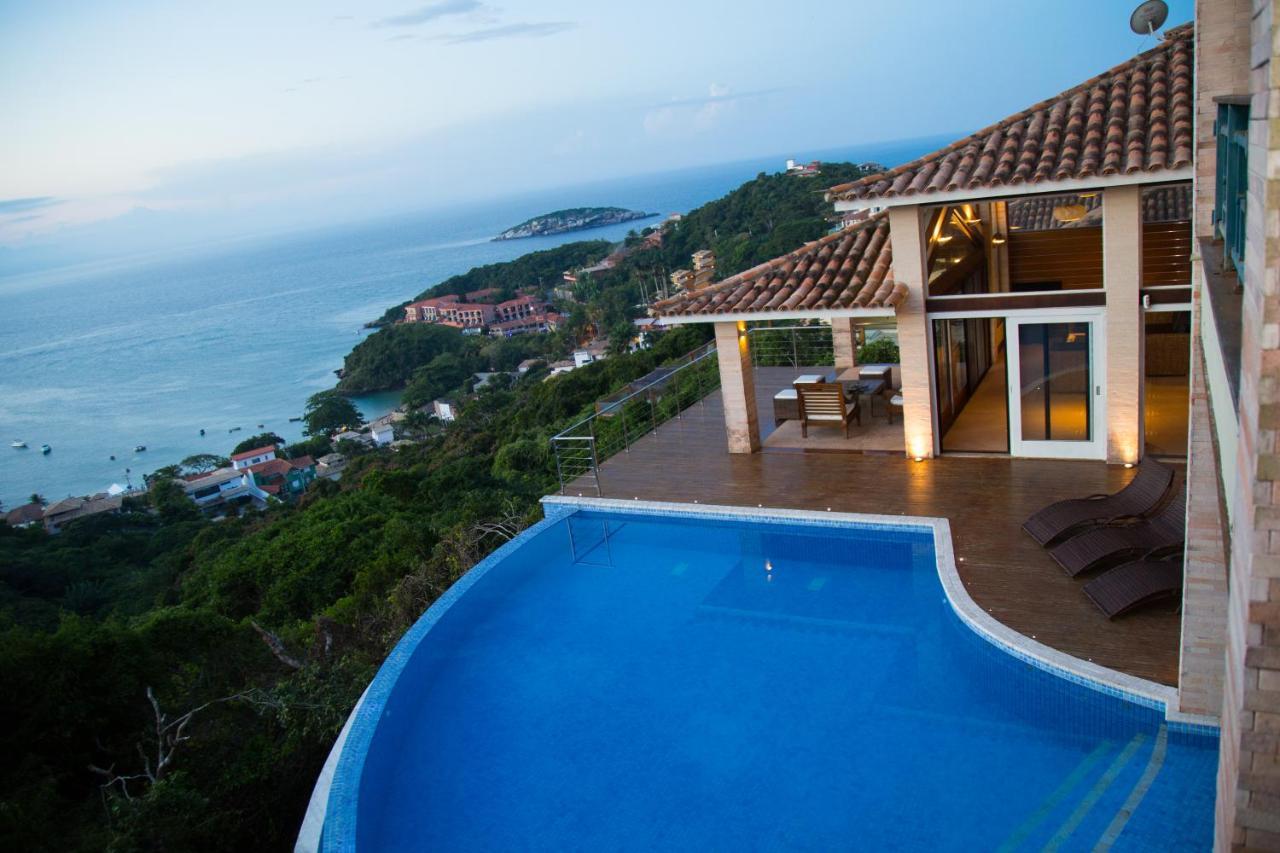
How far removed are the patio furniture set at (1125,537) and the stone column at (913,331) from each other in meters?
2.63

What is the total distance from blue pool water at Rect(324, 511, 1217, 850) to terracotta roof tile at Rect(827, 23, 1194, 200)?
4.15m

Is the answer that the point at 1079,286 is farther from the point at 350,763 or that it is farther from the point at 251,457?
the point at 251,457

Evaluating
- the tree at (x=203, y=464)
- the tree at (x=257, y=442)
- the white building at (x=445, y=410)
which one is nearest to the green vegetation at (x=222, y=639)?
the tree at (x=203, y=464)

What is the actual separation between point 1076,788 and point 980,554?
3.13 meters

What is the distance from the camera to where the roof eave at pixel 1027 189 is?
29.8ft

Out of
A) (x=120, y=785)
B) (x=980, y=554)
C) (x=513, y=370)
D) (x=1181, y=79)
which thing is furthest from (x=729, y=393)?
(x=513, y=370)

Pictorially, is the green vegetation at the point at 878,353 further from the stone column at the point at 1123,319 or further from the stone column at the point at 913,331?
the stone column at the point at 1123,319

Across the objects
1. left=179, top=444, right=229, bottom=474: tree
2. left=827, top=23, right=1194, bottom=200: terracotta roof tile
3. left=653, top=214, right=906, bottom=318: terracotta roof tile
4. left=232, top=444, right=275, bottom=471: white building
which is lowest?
left=179, top=444, right=229, bottom=474: tree

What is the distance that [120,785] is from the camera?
874cm

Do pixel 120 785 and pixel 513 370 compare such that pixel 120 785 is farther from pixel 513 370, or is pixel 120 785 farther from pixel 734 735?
pixel 513 370

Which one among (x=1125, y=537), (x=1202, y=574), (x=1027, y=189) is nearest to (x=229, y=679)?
(x=1125, y=537)

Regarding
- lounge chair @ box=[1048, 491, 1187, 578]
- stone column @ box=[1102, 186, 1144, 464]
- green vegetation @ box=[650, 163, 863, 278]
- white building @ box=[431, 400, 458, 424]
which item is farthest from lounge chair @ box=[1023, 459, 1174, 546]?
white building @ box=[431, 400, 458, 424]

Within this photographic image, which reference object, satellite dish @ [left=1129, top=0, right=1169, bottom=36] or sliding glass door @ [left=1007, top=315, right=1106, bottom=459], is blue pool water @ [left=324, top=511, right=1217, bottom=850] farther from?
satellite dish @ [left=1129, top=0, right=1169, bottom=36]

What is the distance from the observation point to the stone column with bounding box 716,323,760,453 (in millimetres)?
12328
